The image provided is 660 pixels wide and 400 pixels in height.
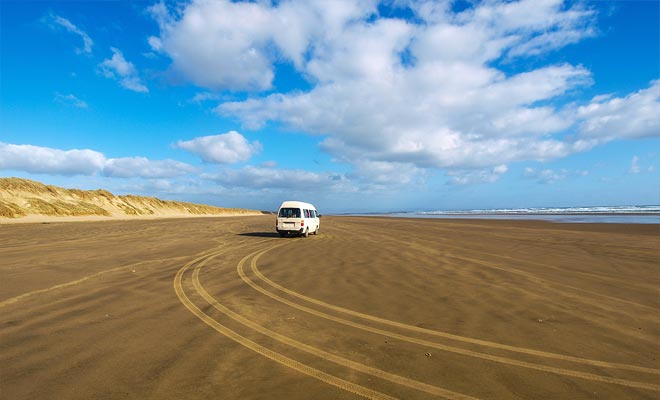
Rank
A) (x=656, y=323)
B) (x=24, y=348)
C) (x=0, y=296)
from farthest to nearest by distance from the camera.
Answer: (x=0, y=296) → (x=656, y=323) → (x=24, y=348)

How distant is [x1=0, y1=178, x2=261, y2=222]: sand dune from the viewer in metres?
39.9

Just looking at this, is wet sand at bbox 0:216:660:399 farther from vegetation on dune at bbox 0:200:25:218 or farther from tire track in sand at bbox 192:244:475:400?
vegetation on dune at bbox 0:200:25:218

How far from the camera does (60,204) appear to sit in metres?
46.3

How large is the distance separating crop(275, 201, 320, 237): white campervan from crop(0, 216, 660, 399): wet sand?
35.0 feet

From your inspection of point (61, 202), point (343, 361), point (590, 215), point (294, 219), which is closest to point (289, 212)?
point (294, 219)

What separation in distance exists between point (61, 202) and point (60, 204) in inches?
54.6

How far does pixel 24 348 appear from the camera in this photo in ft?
14.8

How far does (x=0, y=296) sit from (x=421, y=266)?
10.7 m

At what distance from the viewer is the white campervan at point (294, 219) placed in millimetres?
21234

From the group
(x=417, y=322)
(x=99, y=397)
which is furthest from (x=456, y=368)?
(x=99, y=397)

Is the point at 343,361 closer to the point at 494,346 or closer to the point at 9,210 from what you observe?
the point at 494,346

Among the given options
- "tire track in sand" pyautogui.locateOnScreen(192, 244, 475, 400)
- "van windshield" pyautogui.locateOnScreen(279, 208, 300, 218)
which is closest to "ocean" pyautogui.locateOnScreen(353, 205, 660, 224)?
"van windshield" pyautogui.locateOnScreen(279, 208, 300, 218)

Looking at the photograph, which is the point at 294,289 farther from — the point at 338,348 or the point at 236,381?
the point at 236,381

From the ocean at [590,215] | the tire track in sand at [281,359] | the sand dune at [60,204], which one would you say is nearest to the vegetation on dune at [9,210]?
the sand dune at [60,204]
